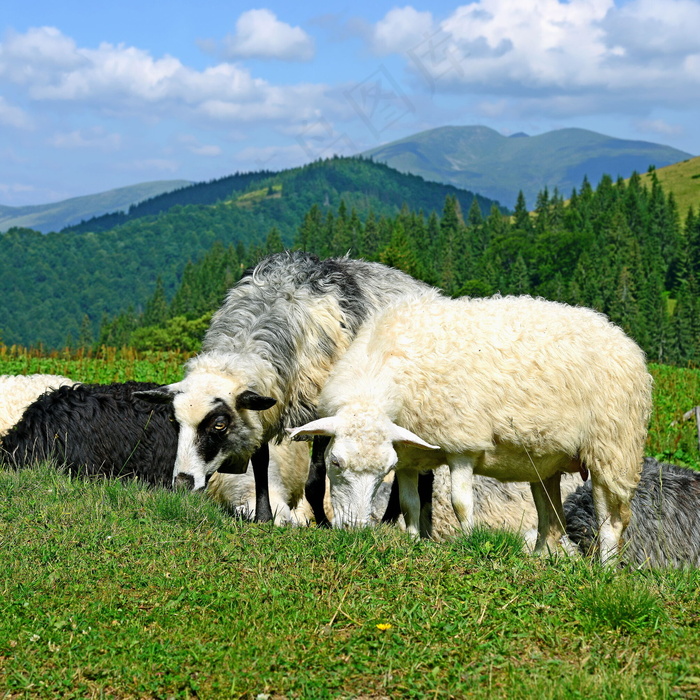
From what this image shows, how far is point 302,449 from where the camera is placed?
11117mm

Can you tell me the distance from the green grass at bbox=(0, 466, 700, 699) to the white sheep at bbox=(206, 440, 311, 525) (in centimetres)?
342

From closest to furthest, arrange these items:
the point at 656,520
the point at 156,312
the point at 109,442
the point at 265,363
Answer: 1. the point at 265,363
2. the point at 656,520
3. the point at 109,442
4. the point at 156,312

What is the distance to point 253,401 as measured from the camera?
755 centimetres

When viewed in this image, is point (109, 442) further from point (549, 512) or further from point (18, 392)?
point (549, 512)

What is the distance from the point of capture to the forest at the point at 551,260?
128m

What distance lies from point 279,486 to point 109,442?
2170 mm

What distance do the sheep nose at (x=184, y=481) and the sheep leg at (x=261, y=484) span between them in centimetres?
101

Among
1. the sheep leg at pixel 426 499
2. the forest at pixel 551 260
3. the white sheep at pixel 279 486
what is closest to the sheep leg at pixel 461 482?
the sheep leg at pixel 426 499

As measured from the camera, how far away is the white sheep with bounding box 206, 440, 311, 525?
33.0 ft

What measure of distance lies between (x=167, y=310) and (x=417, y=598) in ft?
566

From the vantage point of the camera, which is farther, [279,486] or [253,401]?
[279,486]

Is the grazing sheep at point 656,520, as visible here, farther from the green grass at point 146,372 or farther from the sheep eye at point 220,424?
the green grass at point 146,372

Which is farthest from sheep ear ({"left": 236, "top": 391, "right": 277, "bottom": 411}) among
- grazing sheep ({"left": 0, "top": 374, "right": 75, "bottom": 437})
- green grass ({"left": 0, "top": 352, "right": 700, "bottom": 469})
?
green grass ({"left": 0, "top": 352, "right": 700, "bottom": 469})

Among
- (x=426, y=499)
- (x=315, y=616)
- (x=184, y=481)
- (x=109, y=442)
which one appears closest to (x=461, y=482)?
(x=426, y=499)
